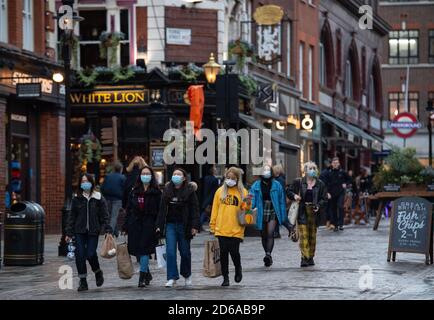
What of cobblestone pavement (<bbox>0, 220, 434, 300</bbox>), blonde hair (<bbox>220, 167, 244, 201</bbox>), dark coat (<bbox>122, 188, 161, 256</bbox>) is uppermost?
blonde hair (<bbox>220, 167, 244, 201</bbox>)

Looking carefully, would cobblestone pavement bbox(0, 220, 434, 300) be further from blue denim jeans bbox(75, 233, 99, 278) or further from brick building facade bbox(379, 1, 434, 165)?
brick building facade bbox(379, 1, 434, 165)

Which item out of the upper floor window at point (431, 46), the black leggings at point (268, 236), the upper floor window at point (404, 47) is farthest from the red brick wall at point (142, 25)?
the upper floor window at point (404, 47)

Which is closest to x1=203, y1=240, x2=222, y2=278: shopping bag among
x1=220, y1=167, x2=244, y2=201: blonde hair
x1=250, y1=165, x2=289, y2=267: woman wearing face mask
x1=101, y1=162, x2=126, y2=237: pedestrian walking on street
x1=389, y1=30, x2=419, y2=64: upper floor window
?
x1=220, y1=167, x2=244, y2=201: blonde hair

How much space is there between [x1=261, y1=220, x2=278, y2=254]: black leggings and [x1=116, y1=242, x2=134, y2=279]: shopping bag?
4.16m

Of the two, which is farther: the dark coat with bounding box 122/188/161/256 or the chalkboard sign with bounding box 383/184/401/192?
the chalkboard sign with bounding box 383/184/401/192

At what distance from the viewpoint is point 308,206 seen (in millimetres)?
22203

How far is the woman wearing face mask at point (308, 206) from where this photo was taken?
21938mm

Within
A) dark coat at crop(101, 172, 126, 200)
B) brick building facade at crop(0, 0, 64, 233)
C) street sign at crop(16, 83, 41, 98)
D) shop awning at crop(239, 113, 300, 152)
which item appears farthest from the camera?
shop awning at crop(239, 113, 300, 152)

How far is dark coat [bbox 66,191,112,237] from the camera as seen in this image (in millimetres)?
18656

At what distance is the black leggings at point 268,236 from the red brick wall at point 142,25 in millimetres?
18919

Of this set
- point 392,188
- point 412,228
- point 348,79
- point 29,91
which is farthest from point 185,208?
point 348,79

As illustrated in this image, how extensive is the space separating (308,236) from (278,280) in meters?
3.12

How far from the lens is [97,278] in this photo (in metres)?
18.8
